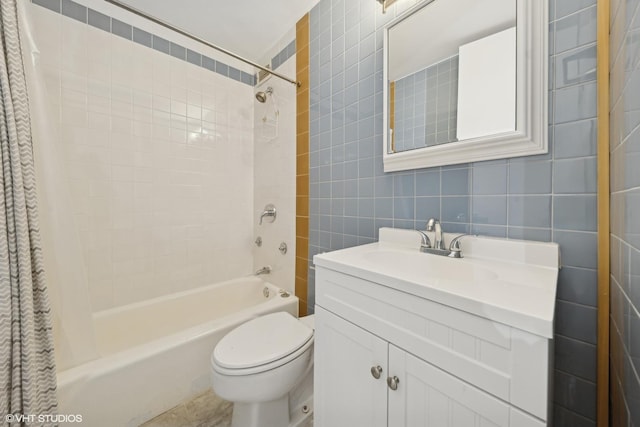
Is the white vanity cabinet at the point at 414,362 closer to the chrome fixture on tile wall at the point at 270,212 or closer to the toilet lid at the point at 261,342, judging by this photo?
the toilet lid at the point at 261,342

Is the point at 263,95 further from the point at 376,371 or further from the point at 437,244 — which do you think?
the point at 376,371

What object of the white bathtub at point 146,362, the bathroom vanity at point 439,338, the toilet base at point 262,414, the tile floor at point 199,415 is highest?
the bathroom vanity at point 439,338

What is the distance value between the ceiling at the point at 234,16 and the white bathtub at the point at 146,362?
6.15 ft

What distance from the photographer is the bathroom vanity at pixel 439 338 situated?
423 mm

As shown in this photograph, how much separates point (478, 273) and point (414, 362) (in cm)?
34

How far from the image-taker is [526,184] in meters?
0.76

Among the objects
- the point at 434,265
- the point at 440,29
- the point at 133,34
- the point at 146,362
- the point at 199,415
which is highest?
the point at 133,34

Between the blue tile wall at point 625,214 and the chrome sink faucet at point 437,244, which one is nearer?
the blue tile wall at point 625,214

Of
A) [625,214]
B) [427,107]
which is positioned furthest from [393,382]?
[427,107]

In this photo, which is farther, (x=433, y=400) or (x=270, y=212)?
(x=270, y=212)

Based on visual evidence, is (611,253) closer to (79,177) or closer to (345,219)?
(345,219)

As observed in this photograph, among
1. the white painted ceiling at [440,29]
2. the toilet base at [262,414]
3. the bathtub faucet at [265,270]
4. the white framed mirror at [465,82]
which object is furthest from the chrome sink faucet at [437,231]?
the bathtub faucet at [265,270]

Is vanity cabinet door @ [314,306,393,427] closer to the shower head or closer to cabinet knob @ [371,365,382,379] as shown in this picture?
cabinet knob @ [371,365,382,379]

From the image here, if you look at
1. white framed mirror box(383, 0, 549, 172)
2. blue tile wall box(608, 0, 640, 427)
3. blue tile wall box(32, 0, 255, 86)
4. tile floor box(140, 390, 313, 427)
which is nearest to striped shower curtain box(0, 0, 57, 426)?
tile floor box(140, 390, 313, 427)
